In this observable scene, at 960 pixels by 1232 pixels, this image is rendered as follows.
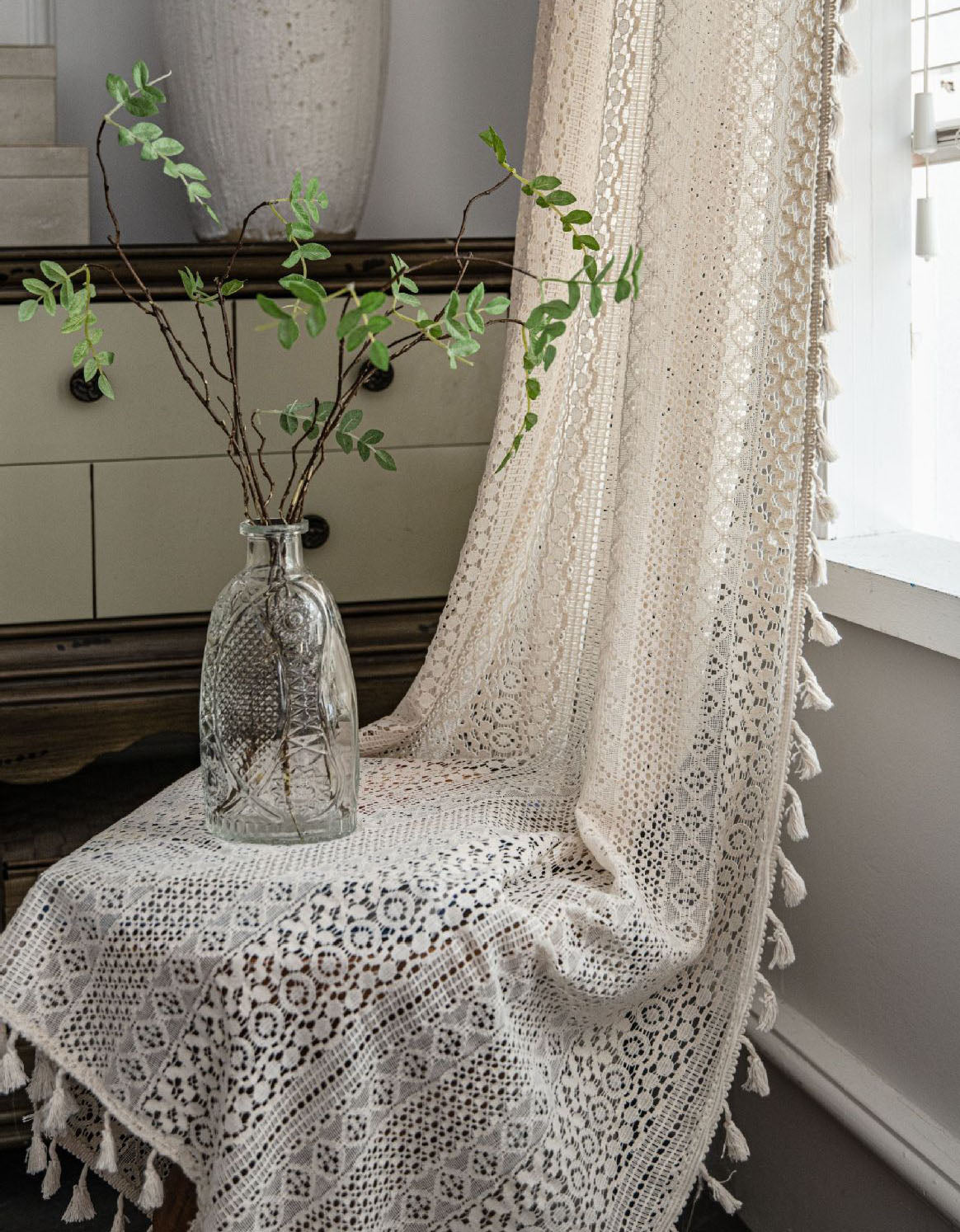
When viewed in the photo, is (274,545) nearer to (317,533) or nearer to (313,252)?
(313,252)

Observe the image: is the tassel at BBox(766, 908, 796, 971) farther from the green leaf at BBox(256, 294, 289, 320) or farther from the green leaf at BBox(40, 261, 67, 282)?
the green leaf at BBox(40, 261, 67, 282)

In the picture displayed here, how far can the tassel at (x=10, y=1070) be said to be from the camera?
2.92 feet

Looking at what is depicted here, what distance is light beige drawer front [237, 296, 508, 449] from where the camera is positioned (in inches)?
52.9

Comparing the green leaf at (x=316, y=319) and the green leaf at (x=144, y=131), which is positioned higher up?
the green leaf at (x=144, y=131)

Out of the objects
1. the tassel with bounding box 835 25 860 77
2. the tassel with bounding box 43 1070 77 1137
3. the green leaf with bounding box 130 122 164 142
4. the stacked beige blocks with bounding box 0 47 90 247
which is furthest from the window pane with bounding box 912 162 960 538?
the tassel with bounding box 43 1070 77 1137

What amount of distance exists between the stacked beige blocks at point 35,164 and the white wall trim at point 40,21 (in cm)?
23

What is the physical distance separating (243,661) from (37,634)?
0.43 metres

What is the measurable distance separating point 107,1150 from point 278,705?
34 centimetres

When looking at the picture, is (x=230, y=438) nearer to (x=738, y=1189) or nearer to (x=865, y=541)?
(x=865, y=541)

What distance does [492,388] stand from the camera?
1408mm

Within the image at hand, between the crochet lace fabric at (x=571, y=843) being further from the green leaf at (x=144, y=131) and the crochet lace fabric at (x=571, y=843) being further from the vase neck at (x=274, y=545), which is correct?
the green leaf at (x=144, y=131)

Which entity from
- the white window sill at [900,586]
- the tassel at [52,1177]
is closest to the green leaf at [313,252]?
the white window sill at [900,586]

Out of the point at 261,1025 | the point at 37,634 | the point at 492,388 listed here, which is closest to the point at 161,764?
the point at 37,634

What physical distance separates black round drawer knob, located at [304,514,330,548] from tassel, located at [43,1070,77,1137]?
640mm
